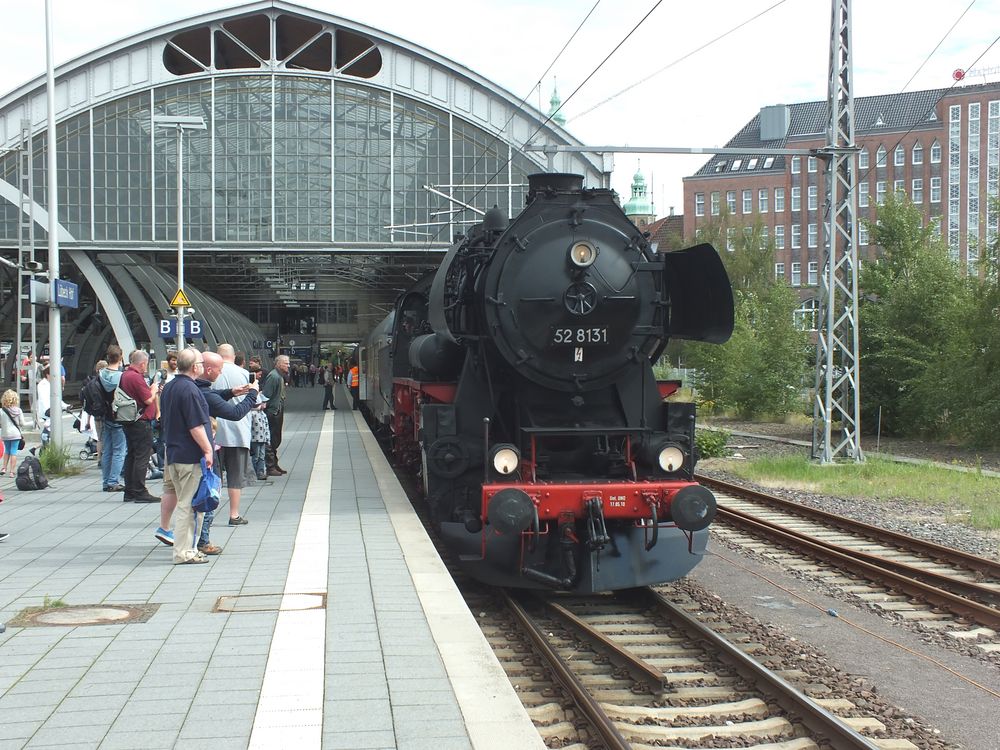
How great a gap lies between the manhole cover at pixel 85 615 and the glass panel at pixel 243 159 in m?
30.6

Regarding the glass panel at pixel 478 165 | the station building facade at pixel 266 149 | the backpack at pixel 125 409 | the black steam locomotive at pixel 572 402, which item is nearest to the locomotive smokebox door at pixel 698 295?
the black steam locomotive at pixel 572 402

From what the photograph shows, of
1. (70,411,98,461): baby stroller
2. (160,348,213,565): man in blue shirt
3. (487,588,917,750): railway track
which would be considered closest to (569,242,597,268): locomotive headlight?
(487,588,917,750): railway track

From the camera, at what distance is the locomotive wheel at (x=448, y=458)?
28.0ft

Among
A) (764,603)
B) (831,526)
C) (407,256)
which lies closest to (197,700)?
(764,603)

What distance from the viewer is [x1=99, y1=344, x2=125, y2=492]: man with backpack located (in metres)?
12.3

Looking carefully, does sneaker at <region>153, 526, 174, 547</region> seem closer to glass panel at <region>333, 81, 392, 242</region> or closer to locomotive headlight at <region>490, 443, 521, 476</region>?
locomotive headlight at <region>490, 443, 521, 476</region>

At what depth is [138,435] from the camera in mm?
11641

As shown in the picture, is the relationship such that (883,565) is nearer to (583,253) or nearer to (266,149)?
(583,253)

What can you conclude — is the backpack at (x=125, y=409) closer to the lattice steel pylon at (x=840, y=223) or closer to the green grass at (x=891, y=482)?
the green grass at (x=891, y=482)

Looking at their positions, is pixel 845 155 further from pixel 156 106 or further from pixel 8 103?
pixel 8 103

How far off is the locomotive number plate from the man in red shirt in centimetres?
549

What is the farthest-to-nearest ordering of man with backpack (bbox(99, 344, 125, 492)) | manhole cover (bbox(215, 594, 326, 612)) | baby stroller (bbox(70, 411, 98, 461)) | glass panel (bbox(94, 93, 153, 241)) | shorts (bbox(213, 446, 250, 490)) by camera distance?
glass panel (bbox(94, 93, 153, 241)) < baby stroller (bbox(70, 411, 98, 461)) < man with backpack (bbox(99, 344, 125, 492)) < shorts (bbox(213, 446, 250, 490)) < manhole cover (bbox(215, 594, 326, 612))

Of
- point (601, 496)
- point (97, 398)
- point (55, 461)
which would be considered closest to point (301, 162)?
point (55, 461)

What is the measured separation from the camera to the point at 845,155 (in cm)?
1691
